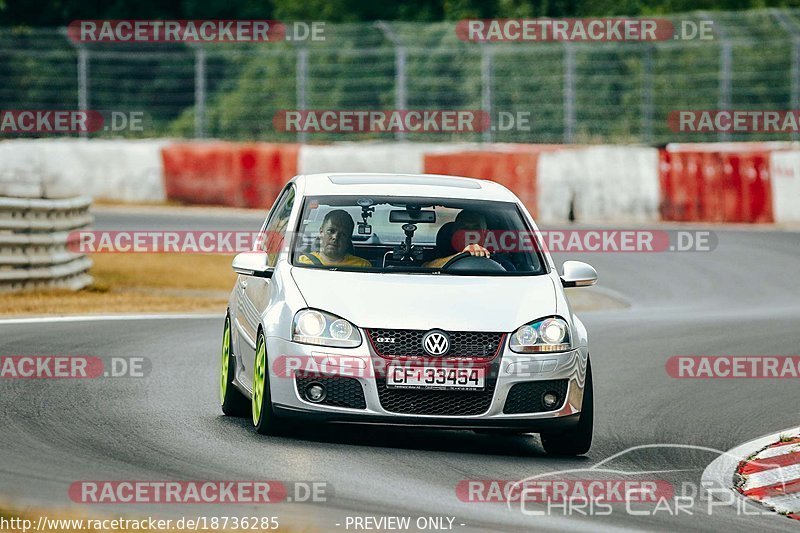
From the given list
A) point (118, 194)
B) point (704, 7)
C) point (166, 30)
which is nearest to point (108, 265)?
point (118, 194)

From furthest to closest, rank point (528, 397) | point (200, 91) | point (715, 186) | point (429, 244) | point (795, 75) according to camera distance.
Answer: point (200, 91), point (795, 75), point (715, 186), point (429, 244), point (528, 397)

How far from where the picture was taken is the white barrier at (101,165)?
28828 mm

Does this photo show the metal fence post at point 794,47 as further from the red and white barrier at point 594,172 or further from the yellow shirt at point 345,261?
the yellow shirt at point 345,261

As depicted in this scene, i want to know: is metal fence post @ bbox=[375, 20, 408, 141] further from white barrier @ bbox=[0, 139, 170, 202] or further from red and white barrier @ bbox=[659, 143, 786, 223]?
red and white barrier @ bbox=[659, 143, 786, 223]

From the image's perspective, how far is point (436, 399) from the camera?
29.8 feet

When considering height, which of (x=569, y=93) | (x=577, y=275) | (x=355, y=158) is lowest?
(x=577, y=275)

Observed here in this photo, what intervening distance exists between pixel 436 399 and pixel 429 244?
1.82 meters

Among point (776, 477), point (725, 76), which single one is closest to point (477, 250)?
point (776, 477)

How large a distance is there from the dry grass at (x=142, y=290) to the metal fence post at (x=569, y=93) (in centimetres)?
882

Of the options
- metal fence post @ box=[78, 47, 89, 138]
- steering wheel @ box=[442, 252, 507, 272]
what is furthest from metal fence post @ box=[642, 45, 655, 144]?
steering wheel @ box=[442, 252, 507, 272]

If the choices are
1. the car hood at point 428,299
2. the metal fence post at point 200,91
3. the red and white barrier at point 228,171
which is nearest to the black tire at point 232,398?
the car hood at point 428,299

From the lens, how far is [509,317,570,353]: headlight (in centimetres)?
917

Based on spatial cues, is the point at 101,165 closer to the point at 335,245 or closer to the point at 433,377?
the point at 335,245

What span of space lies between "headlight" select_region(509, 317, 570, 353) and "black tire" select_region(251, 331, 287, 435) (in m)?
1.34
